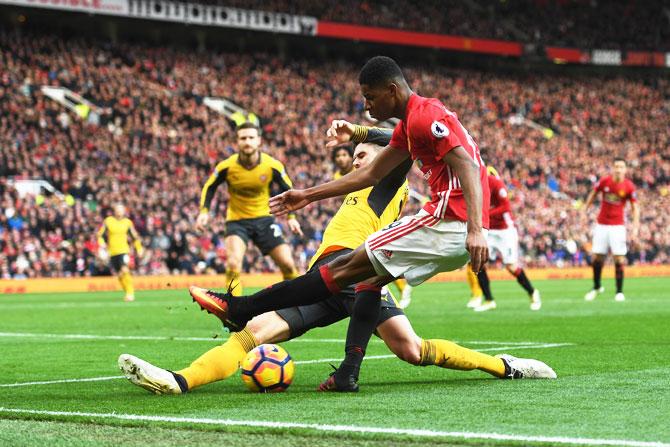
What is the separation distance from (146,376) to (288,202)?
143 centimetres

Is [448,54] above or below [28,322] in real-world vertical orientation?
above

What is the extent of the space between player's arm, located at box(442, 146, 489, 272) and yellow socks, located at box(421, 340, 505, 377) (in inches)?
54.2

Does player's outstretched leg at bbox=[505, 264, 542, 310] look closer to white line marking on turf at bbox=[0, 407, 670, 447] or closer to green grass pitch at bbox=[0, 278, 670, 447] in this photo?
green grass pitch at bbox=[0, 278, 670, 447]

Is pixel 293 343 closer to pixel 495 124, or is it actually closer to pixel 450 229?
pixel 450 229

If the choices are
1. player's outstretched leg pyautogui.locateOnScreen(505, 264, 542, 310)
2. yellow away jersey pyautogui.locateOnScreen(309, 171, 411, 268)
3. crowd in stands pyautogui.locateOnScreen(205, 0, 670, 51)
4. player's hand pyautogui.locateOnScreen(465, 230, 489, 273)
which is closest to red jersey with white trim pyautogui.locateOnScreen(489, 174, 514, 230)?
player's outstretched leg pyautogui.locateOnScreen(505, 264, 542, 310)

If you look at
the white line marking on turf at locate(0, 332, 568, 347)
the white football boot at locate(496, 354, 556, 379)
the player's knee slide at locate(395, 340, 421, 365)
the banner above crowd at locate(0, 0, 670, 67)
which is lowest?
the white line marking on turf at locate(0, 332, 568, 347)

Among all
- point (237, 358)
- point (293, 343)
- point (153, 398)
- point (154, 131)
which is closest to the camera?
point (153, 398)

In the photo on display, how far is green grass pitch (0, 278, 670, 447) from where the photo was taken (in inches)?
199

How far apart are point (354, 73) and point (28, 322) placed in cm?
3450

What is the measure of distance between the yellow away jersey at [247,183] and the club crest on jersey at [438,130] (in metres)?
7.93

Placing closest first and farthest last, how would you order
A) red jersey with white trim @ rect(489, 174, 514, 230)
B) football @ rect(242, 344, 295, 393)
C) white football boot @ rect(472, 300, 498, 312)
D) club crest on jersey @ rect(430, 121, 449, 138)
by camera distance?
club crest on jersey @ rect(430, 121, 449, 138)
football @ rect(242, 344, 295, 393)
red jersey with white trim @ rect(489, 174, 514, 230)
white football boot @ rect(472, 300, 498, 312)

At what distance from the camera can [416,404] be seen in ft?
20.3

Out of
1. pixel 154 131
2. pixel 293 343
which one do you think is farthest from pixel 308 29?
pixel 293 343

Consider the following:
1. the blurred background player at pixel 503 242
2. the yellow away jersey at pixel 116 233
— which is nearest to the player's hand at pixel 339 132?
the blurred background player at pixel 503 242
